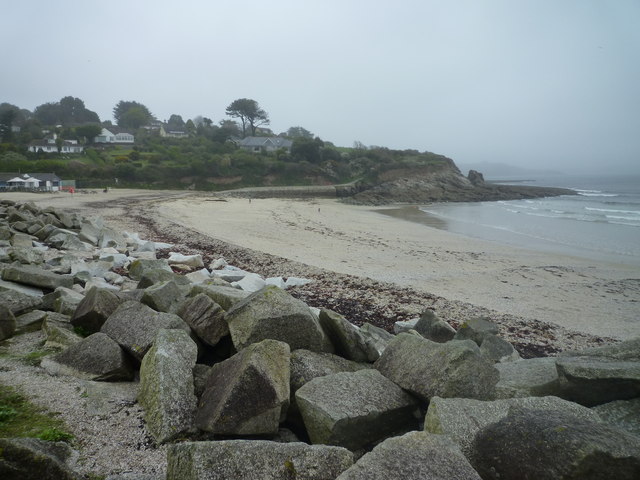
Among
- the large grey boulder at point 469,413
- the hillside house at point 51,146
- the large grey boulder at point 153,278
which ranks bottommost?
the large grey boulder at point 153,278

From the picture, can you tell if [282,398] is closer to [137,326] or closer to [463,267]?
[137,326]

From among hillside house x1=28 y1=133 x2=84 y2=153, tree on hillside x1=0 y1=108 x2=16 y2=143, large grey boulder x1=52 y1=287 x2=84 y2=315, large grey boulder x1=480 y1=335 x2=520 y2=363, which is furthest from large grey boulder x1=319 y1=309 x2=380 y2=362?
tree on hillside x1=0 y1=108 x2=16 y2=143

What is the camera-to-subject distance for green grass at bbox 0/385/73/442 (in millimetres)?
3125

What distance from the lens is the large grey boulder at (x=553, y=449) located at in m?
2.51

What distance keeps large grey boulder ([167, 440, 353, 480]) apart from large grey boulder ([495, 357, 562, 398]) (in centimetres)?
223

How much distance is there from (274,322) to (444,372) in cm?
185

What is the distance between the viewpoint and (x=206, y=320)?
16.1ft

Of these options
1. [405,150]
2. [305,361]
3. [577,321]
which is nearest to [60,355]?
[305,361]

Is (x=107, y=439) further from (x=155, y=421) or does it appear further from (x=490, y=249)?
(x=490, y=249)

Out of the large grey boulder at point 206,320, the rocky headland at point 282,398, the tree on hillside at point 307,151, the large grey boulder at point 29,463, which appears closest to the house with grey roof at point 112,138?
the tree on hillside at point 307,151

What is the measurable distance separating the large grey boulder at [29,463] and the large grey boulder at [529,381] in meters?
3.78

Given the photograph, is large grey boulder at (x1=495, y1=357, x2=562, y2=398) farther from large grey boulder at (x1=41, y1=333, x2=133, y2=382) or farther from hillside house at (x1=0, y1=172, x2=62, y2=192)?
hillside house at (x1=0, y1=172, x2=62, y2=192)

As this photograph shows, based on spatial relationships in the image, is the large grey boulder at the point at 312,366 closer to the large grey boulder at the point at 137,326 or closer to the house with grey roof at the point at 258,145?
the large grey boulder at the point at 137,326

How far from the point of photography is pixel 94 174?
199 ft
